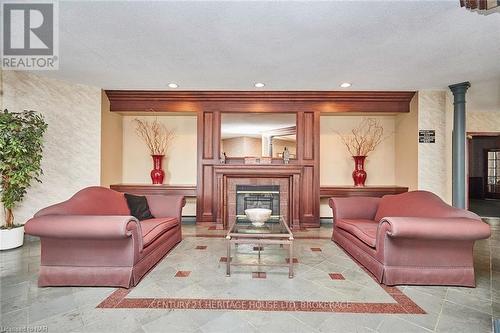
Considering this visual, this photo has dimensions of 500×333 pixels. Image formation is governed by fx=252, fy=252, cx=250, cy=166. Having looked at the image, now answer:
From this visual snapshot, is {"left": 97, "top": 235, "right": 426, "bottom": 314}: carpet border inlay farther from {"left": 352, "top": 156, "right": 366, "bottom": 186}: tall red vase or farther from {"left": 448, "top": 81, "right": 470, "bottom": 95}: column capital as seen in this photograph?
{"left": 448, "top": 81, "right": 470, "bottom": 95}: column capital

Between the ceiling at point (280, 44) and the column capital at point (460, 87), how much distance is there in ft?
0.53

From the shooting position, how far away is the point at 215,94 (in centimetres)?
489

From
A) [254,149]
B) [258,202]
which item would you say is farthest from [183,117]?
[258,202]

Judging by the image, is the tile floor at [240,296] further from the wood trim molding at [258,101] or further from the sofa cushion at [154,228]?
the wood trim molding at [258,101]

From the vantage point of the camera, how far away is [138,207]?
3.50 metres

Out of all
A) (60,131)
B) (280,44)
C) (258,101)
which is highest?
(280,44)

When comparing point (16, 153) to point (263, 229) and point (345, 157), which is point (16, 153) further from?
point (345, 157)

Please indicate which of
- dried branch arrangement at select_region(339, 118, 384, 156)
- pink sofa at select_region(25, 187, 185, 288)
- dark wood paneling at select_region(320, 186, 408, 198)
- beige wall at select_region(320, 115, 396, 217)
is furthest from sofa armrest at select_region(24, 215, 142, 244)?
dried branch arrangement at select_region(339, 118, 384, 156)

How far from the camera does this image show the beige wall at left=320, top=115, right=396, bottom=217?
541 cm

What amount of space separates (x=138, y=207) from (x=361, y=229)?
2.92 metres

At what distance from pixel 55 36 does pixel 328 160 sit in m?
4.88

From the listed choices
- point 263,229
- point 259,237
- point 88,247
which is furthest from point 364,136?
point 88,247

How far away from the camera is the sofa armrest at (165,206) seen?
12.1 ft

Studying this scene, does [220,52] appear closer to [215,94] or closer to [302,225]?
[215,94]
